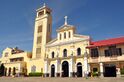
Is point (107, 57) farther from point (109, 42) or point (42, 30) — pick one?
point (42, 30)

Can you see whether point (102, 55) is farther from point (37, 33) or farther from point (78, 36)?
point (37, 33)

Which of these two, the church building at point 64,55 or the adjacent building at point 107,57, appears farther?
the church building at point 64,55

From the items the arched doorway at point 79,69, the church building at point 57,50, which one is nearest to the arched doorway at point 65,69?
the church building at point 57,50

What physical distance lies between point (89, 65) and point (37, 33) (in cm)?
1948

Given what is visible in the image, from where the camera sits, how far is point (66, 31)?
148 feet

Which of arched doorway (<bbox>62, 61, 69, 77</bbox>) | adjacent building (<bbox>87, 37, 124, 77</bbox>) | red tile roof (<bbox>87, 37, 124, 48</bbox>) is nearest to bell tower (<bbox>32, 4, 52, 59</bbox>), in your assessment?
arched doorway (<bbox>62, 61, 69, 77</bbox>)

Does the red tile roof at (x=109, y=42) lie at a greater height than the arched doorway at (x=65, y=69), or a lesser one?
greater

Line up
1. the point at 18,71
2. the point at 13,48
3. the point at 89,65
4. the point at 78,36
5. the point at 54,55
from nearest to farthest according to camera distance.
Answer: the point at 89,65 < the point at 78,36 < the point at 54,55 < the point at 18,71 < the point at 13,48

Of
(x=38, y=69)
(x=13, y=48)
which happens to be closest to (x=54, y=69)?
(x=38, y=69)

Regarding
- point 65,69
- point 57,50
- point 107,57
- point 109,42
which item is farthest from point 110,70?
point 57,50

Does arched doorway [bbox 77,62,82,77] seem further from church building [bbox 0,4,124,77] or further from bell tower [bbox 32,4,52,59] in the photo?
bell tower [bbox 32,4,52,59]

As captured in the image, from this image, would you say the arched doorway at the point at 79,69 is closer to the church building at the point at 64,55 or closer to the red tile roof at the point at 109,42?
the church building at the point at 64,55

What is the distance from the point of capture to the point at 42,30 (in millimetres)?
50625

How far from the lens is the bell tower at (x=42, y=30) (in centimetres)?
4912
